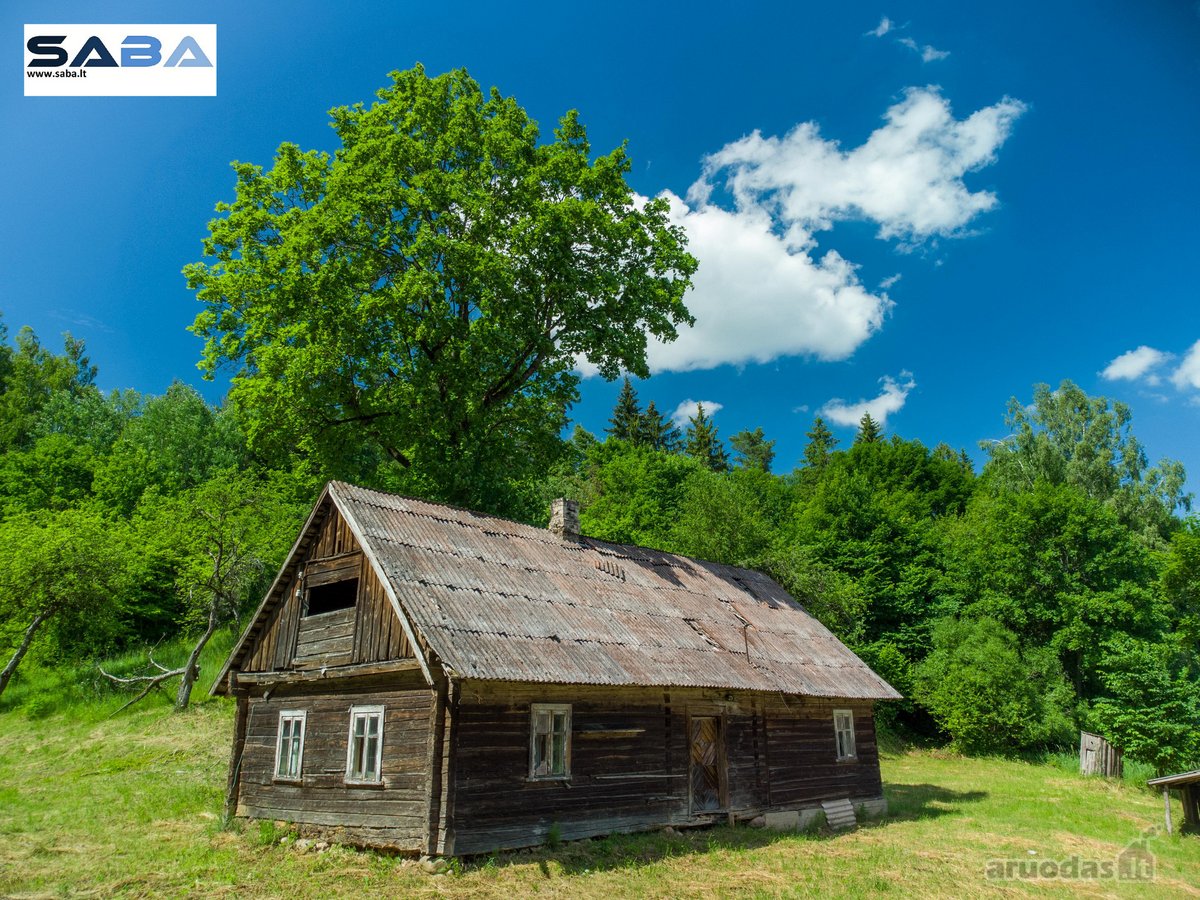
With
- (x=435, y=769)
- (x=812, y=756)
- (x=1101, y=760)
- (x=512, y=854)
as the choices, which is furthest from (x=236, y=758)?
(x=1101, y=760)

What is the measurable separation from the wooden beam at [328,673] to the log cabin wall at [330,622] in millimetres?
125

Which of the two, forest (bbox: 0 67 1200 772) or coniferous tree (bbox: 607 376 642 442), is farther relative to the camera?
coniferous tree (bbox: 607 376 642 442)

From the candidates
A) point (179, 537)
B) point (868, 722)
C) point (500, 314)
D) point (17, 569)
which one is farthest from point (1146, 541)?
point (17, 569)

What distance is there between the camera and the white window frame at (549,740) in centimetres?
1371

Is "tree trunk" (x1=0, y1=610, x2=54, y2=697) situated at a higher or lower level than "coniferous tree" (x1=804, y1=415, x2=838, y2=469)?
lower

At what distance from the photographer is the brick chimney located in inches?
794

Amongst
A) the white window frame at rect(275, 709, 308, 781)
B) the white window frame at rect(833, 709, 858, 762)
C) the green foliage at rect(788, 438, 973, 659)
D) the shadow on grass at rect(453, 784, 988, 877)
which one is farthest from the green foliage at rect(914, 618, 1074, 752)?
the white window frame at rect(275, 709, 308, 781)

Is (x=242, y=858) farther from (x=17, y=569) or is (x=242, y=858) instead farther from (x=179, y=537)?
(x=17, y=569)

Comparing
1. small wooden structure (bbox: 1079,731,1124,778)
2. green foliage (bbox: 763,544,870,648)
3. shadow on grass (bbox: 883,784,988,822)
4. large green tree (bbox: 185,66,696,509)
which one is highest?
large green tree (bbox: 185,66,696,509)

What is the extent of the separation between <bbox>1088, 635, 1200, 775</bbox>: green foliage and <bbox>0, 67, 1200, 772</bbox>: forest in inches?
4.2

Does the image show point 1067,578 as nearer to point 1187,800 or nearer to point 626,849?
point 1187,800

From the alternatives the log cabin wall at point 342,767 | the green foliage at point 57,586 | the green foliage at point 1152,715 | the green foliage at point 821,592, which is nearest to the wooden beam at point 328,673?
the log cabin wall at point 342,767

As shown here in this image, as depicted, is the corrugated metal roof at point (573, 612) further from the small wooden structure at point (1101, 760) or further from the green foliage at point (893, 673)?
the green foliage at point (893, 673)

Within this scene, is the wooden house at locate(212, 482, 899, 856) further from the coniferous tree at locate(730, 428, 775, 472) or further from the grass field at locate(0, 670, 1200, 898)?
the coniferous tree at locate(730, 428, 775, 472)
